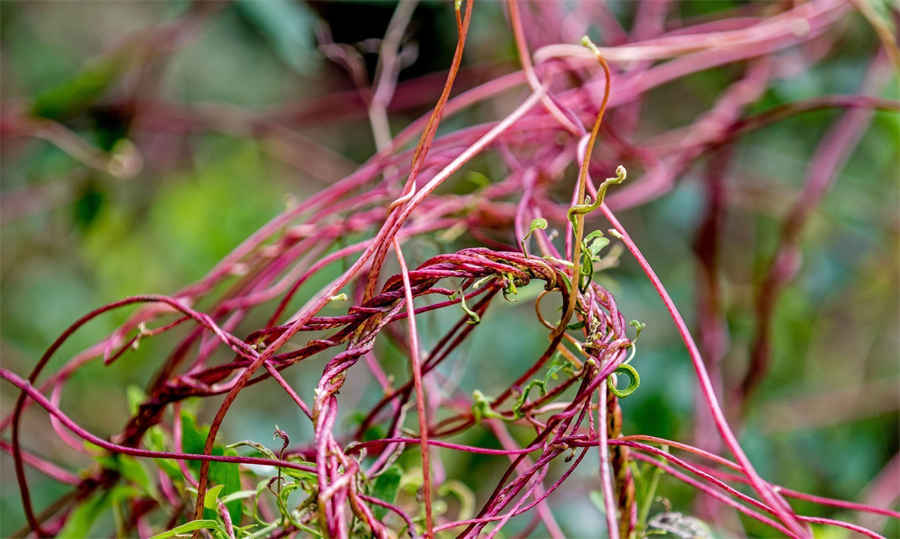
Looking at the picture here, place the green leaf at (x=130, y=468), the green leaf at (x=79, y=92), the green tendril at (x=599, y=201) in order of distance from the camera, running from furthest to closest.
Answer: the green leaf at (x=79, y=92)
the green leaf at (x=130, y=468)
the green tendril at (x=599, y=201)

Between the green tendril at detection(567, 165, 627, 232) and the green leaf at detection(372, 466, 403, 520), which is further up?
the green tendril at detection(567, 165, 627, 232)

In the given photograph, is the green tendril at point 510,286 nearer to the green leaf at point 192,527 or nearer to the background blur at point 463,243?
the green leaf at point 192,527

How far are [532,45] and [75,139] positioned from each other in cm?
50

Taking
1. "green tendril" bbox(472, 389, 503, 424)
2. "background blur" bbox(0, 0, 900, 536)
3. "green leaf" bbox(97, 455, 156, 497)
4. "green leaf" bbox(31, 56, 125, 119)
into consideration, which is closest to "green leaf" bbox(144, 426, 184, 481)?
"green leaf" bbox(97, 455, 156, 497)

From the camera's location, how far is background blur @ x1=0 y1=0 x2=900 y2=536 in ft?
2.78

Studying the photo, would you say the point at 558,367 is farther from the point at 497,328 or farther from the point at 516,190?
the point at 497,328

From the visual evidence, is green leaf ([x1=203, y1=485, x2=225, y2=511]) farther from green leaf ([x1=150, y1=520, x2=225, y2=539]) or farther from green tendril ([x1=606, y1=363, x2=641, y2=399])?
green tendril ([x1=606, y1=363, x2=641, y2=399])

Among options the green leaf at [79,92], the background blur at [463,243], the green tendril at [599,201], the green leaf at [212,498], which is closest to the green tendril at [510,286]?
the green tendril at [599,201]

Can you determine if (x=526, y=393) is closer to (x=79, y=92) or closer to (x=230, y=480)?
(x=230, y=480)

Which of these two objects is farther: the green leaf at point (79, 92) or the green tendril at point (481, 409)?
the green leaf at point (79, 92)

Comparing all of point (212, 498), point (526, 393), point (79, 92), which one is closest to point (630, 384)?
point (526, 393)

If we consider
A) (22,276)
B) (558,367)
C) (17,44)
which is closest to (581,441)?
(558,367)

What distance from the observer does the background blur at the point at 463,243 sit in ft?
2.78

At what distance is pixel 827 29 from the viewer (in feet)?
2.99
